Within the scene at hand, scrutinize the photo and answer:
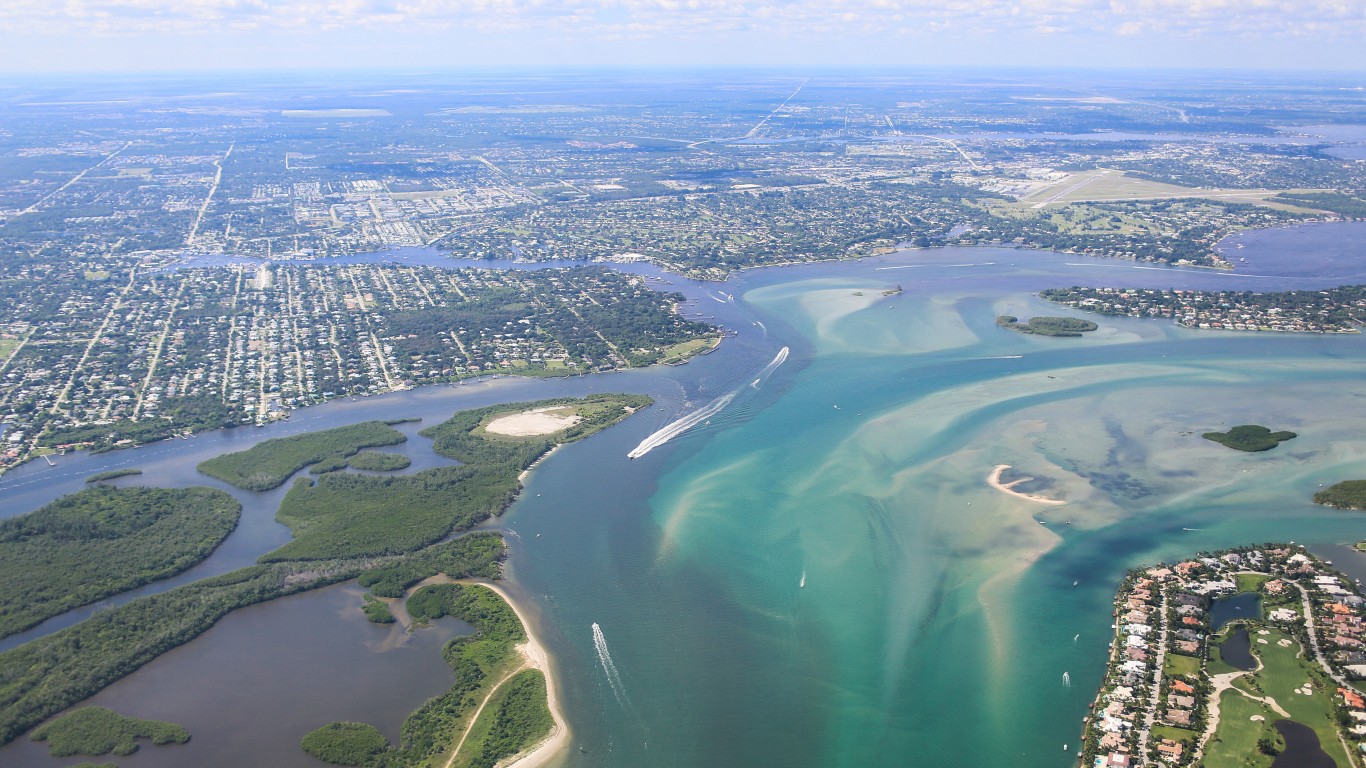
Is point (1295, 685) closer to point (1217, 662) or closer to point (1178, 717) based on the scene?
point (1217, 662)

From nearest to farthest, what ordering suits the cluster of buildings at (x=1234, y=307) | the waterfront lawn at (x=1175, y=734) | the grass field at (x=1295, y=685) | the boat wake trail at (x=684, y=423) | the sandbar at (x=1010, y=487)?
the waterfront lawn at (x=1175, y=734), the grass field at (x=1295, y=685), the sandbar at (x=1010, y=487), the boat wake trail at (x=684, y=423), the cluster of buildings at (x=1234, y=307)

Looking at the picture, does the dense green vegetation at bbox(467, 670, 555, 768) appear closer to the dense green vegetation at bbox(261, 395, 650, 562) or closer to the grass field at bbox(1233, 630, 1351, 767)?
Result: the dense green vegetation at bbox(261, 395, 650, 562)

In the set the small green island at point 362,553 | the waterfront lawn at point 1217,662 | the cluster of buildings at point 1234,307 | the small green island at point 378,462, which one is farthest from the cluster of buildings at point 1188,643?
the cluster of buildings at point 1234,307

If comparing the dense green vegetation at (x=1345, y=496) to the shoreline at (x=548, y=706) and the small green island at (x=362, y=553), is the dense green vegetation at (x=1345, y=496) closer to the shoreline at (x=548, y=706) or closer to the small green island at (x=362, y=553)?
the small green island at (x=362, y=553)

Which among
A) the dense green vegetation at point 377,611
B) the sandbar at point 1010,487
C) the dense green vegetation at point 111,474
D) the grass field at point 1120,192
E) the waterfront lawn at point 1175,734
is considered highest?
the grass field at point 1120,192

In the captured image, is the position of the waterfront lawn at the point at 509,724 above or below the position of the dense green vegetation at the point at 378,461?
below

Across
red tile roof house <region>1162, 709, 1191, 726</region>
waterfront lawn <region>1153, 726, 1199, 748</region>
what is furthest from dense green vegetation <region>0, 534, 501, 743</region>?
red tile roof house <region>1162, 709, 1191, 726</region>

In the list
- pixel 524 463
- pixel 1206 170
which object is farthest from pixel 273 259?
pixel 1206 170

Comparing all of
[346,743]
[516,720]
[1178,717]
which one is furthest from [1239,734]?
[346,743]
